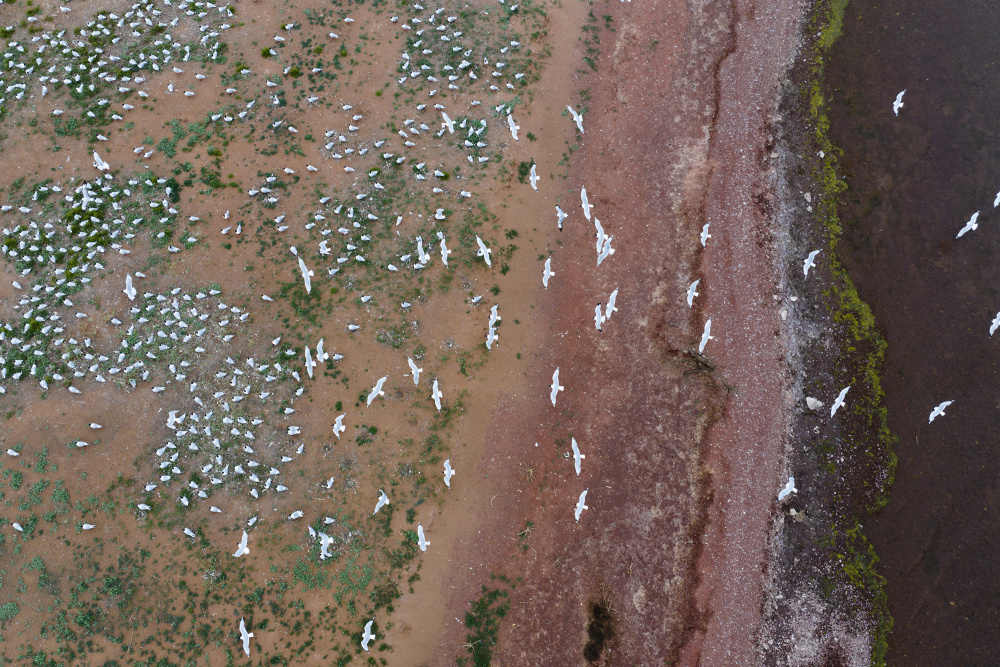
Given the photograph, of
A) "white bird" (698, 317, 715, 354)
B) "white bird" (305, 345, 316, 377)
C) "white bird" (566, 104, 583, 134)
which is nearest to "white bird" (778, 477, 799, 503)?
"white bird" (698, 317, 715, 354)

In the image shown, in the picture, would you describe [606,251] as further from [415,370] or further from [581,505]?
[581,505]

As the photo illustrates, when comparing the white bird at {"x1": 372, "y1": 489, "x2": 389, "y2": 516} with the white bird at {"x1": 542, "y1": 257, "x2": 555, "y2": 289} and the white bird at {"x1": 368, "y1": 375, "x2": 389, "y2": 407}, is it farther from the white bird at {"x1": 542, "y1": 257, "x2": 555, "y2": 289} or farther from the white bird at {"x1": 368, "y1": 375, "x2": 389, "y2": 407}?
the white bird at {"x1": 542, "y1": 257, "x2": 555, "y2": 289}

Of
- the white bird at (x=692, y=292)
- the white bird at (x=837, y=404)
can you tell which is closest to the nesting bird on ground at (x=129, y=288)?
the white bird at (x=692, y=292)

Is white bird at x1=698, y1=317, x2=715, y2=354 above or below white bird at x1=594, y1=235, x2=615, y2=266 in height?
below

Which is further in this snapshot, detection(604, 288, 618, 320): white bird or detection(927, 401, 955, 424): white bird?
detection(927, 401, 955, 424): white bird

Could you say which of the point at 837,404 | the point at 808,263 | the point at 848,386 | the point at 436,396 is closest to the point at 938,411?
the point at 848,386

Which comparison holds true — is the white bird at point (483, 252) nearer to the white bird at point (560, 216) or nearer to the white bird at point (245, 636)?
the white bird at point (560, 216)
